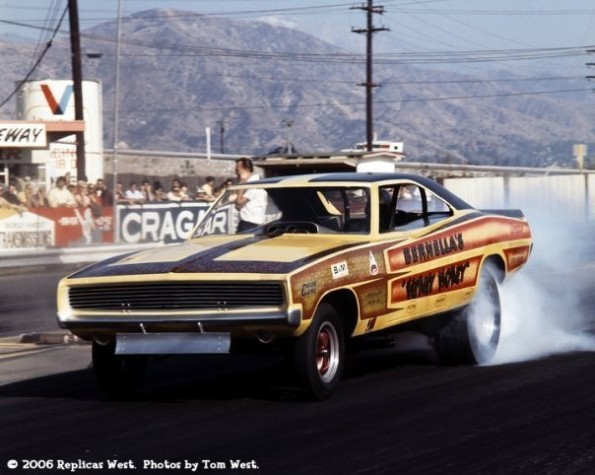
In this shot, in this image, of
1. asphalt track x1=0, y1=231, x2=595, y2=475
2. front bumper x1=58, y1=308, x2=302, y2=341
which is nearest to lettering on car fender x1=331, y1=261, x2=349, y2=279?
front bumper x1=58, y1=308, x2=302, y2=341

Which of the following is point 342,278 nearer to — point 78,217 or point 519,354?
point 519,354

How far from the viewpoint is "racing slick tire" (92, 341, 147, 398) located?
817 cm

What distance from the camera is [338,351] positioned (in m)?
7.89

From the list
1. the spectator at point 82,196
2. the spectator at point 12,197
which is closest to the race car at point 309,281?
the spectator at point 12,197

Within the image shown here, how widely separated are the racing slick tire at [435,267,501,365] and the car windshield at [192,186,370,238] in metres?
1.23

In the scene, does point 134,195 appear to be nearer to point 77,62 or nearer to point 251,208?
point 77,62

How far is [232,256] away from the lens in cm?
778

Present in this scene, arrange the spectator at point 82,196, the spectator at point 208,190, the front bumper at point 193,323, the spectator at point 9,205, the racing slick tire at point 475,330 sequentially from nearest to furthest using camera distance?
1. the front bumper at point 193,323
2. the racing slick tire at point 475,330
3. the spectator at point 208,190
4. the spectator at point 9,205
5. the spectator at point 82,196

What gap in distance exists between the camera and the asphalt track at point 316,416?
6.05 meters

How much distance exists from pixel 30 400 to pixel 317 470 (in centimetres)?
307

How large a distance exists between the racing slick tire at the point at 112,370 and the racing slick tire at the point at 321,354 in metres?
1.24

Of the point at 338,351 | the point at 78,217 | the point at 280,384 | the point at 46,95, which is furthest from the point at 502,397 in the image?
the point at 46,95

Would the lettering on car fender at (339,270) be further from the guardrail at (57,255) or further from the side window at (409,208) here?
the guardrail at (57,255)

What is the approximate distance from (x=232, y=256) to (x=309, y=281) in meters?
0.60
